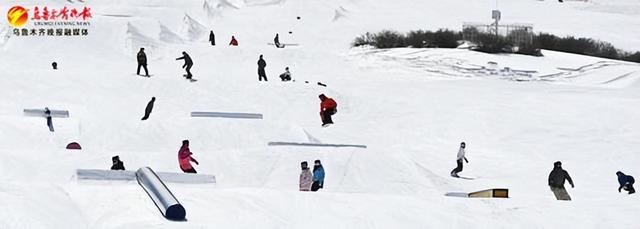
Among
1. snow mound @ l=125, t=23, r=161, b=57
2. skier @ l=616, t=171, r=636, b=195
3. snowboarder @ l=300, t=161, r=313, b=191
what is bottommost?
skier @ l=616, t=171, r=636, b=195

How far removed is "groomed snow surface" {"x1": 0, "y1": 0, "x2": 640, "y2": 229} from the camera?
9719 millimetres

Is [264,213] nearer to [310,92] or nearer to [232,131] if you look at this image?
[232,131]

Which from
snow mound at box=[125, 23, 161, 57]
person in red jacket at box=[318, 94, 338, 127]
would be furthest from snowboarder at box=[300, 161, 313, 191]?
snow mound at box=[125, 23, 161, 57]

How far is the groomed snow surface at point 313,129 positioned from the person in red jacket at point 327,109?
402mm

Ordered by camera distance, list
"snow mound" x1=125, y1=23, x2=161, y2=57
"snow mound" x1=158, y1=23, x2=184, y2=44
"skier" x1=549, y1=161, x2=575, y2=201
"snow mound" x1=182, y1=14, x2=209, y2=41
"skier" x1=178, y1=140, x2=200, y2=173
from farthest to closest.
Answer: "snow mound" x1=182, y1=14, x2=209, y2=41 < "snow mound" x1=158, y1=23, x2=184, y2=44 < "snow mound" x1=125, y1=23, x2=161, y2=57 < "skier" x1=178, y1=140, x2=200, y2=173 < "skier" x1=549, y1=161, x2=575, y2=201

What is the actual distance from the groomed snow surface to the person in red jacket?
0.40 meters

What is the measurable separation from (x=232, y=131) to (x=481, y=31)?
24.0 m

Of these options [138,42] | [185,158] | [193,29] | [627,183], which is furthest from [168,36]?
[627,183]

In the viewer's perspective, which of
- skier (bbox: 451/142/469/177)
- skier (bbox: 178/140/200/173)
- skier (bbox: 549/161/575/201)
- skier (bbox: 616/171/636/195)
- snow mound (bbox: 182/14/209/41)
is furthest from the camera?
snow mound (bbox: 182/14/209/41)

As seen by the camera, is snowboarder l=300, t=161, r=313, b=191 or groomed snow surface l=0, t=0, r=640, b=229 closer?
groomed snow surface l=0, t=0, r=640, b=229

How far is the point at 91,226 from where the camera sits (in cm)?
827

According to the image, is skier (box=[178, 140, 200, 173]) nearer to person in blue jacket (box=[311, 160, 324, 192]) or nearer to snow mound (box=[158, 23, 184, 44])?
person in blue jacket (box=[311, 160, 324, 192])

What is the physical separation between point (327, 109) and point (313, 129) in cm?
64

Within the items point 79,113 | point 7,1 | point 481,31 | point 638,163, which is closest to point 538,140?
point 638,163
